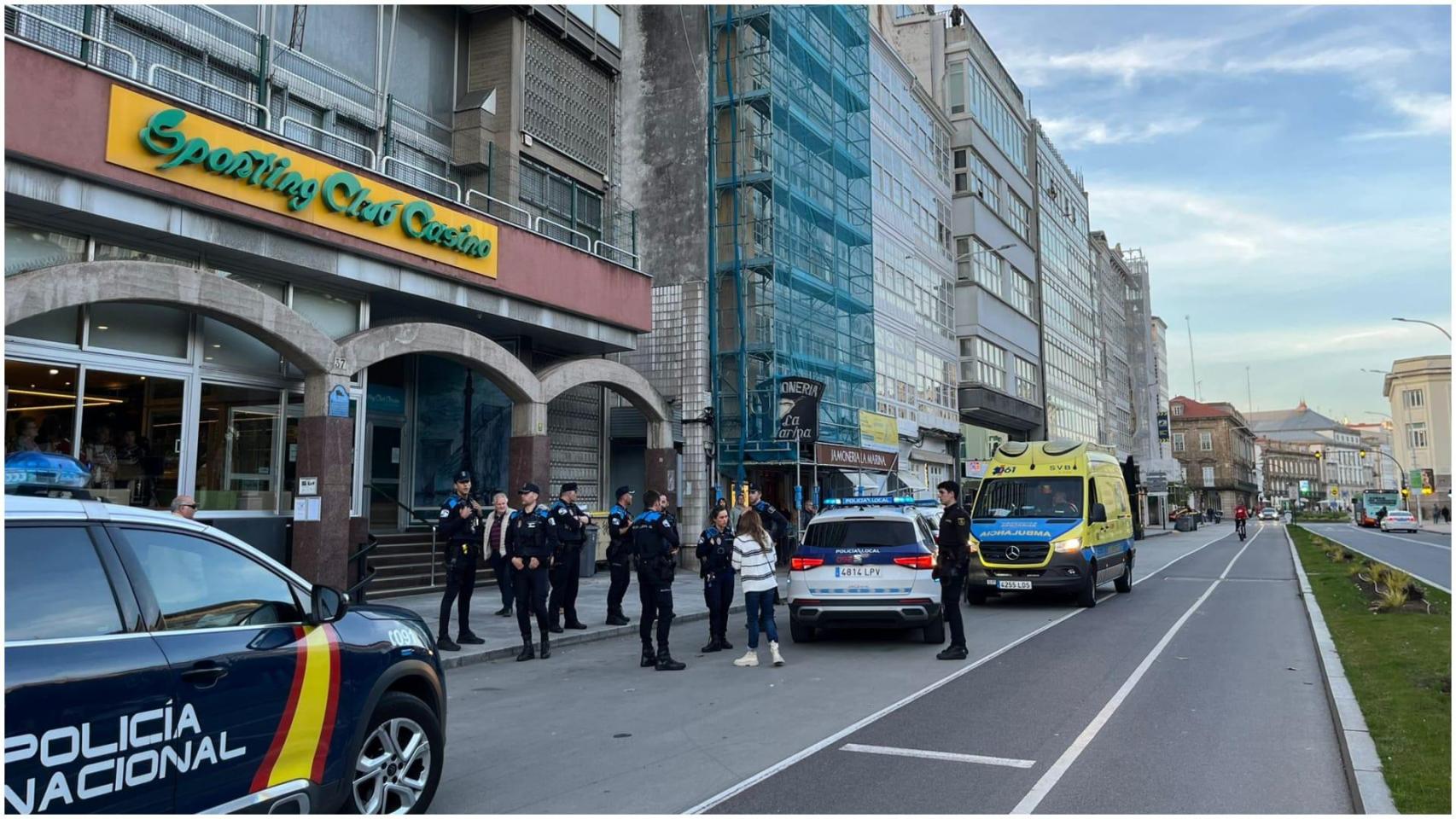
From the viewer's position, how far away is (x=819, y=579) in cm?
1178

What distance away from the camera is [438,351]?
1688cm

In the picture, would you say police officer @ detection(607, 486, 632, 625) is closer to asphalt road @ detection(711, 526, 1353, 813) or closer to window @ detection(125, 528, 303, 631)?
asphalt road @ detection(711, 526, 1353, 813)

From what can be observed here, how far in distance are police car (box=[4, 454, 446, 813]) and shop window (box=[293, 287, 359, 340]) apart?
11.7 meters

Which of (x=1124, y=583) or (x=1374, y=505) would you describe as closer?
(x=1124, y=583)

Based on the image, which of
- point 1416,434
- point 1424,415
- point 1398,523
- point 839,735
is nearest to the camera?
point 839,735

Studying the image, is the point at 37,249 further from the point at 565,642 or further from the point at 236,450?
the point at 565,642

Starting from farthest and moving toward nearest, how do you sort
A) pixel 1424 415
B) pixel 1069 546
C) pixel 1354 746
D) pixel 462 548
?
pixel 1424 415, pixel 1069 546, pixel 462 548, pixel 1354 746

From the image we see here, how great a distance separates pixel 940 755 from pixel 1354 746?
107 inches

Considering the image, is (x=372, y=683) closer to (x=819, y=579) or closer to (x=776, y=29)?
(x=819, y=579)

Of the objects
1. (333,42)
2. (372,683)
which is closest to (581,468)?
(333,42)

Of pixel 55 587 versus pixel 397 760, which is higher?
pixel 55 587

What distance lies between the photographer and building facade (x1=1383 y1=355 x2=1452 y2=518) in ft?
341

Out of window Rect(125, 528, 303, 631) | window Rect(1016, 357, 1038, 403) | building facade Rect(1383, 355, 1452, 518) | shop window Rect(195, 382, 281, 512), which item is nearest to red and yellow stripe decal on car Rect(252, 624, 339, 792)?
window Rect(125, 528, 303, 631)

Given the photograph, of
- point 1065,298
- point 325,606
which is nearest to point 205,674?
point 325,606
